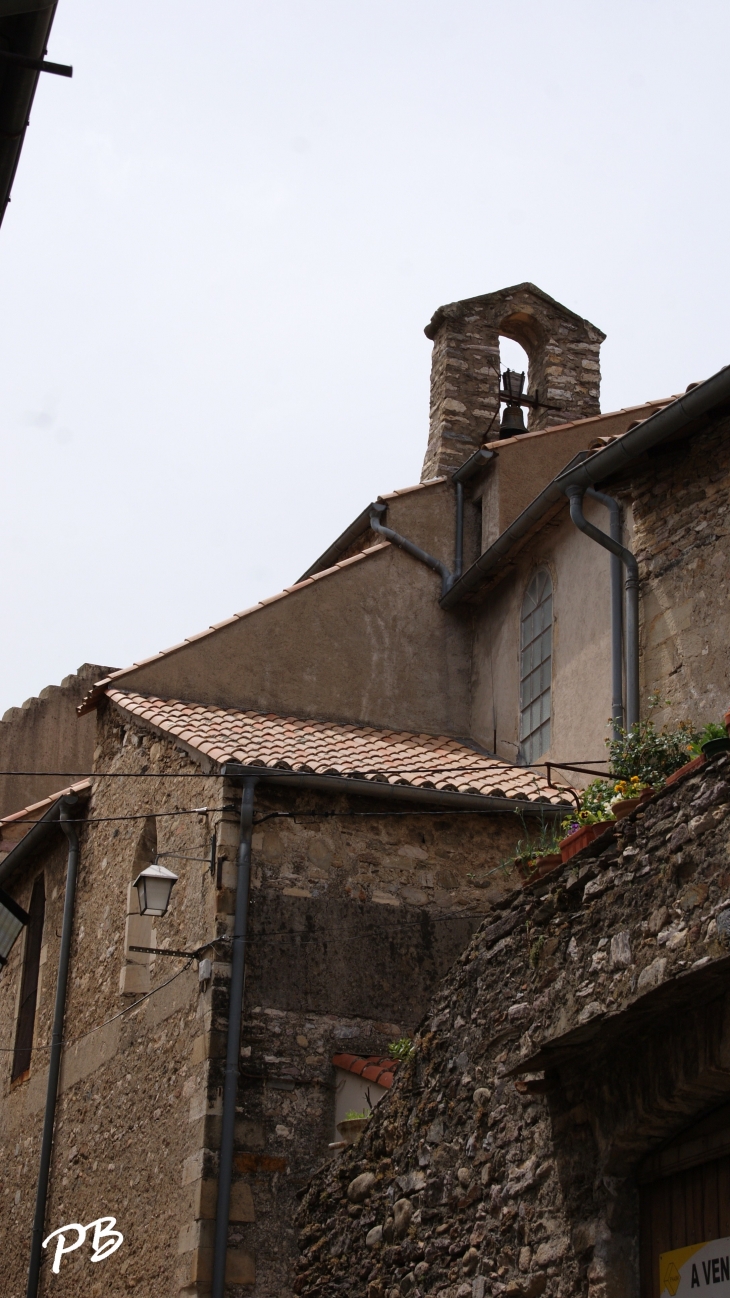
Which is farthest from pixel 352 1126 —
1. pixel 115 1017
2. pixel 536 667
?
pixel 536 667

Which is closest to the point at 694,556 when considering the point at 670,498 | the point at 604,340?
the point at 670,498

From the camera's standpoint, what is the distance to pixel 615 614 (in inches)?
453

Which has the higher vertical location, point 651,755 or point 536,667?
point 536,667

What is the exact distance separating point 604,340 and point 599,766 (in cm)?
729

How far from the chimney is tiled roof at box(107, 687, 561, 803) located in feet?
13.2

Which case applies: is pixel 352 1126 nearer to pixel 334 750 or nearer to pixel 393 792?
pixel 393 792

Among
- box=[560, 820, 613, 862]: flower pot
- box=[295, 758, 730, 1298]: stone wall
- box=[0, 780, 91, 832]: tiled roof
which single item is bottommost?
box=[295, 758, 730, 1298]: stone wall

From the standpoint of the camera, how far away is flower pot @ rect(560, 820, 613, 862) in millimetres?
6075

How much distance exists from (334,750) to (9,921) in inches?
227

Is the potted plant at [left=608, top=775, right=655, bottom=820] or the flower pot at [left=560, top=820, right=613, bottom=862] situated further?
the flower pot at [left=560, top=820, right=613, bottom=862]

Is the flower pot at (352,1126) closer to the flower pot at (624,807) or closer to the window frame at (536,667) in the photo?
the flower pot at (624,807)

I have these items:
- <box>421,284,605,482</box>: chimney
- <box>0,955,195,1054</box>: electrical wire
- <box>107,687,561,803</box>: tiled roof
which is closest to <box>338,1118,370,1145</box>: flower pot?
<box>0,955,195,1054</box>: electrical wire

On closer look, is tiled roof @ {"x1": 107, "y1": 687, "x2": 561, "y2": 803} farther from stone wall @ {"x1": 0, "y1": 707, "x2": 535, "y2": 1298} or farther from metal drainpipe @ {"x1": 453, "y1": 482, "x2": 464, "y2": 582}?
metal drainpipe @ {"x1": 453, "y1": 482, "x2": 464, "y2": 582}

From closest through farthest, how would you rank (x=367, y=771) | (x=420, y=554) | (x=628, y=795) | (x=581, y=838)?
1. (x=581, y=838)
2. (x=628, y=795)
3. (x=367, y=771)
4. (x=420, y=554)
